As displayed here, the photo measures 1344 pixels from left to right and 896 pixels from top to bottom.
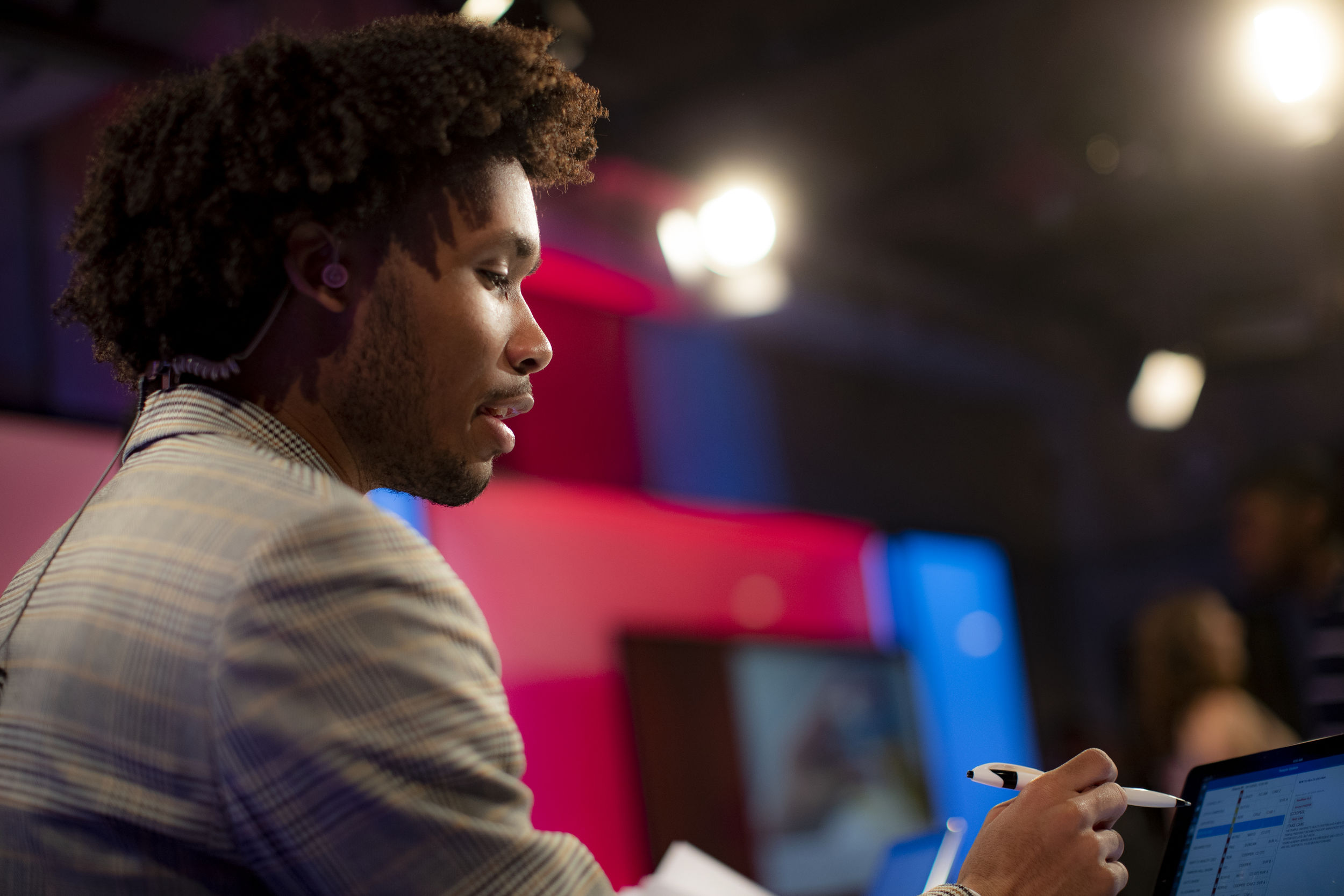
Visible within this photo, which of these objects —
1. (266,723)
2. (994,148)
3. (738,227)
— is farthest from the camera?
(994,148)

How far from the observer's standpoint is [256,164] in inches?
41.0

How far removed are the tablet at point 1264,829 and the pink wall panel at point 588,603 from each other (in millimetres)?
2519

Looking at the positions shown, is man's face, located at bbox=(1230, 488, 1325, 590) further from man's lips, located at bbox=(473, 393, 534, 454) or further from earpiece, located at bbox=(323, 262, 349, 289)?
earpiece, located at bbox=(323, 262, 349, 289)

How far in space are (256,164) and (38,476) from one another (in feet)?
5.02

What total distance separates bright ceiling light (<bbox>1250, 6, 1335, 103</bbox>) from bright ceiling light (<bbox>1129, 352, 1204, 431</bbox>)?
2.66m

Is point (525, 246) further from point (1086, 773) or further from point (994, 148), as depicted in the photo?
point (994, 148)

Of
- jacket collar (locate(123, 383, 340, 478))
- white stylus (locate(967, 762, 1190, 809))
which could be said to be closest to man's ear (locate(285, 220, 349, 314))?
jacket collar (locate(123, 383, 340, 478))

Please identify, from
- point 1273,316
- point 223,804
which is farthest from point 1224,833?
point 1273,316

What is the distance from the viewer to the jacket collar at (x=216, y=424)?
39.1 inches

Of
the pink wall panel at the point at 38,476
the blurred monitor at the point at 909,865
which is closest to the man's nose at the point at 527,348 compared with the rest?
the blurred monitor at the point at 909,865

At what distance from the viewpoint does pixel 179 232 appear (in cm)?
106

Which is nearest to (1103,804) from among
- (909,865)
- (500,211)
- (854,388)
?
(909,865)

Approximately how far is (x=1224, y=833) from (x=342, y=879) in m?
0.80

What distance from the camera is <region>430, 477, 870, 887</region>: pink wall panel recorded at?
11.6ft
